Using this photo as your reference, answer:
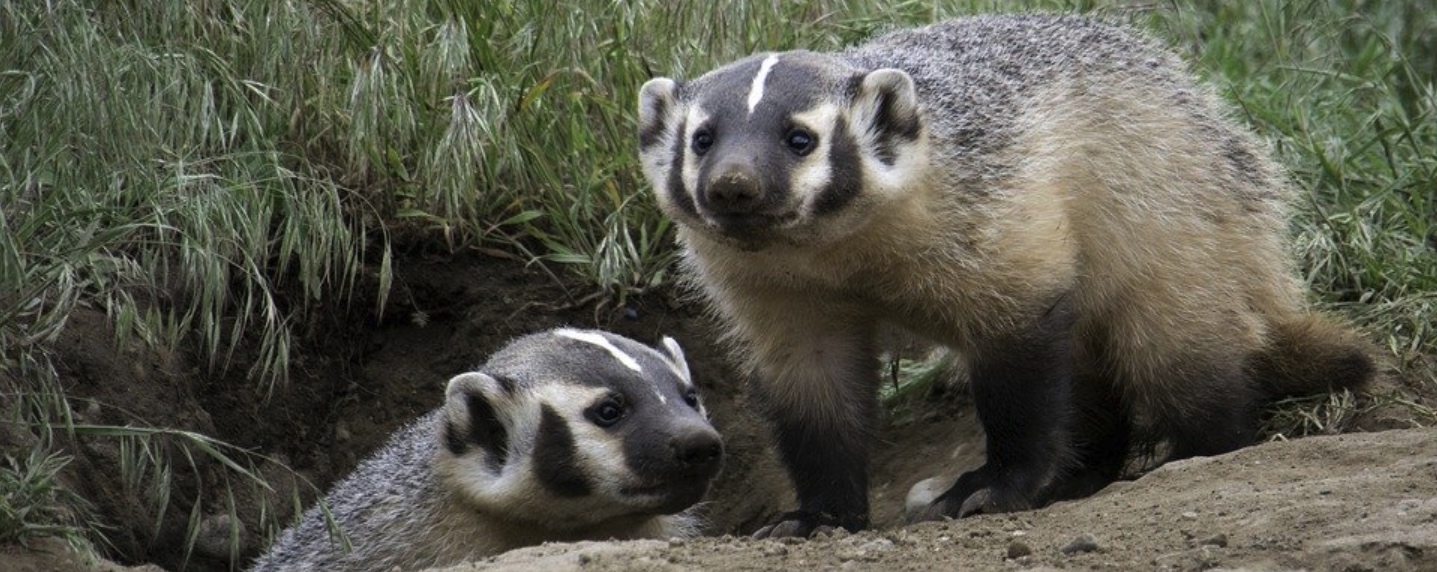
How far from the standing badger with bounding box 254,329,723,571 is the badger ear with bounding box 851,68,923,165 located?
2.82 feet

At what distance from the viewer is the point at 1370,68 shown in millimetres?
7027

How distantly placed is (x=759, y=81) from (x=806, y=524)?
3.89 ft

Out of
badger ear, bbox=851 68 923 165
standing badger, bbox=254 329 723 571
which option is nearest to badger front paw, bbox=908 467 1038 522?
standing badger, bbox=254 329 723 571

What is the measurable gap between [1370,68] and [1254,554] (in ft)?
13.3

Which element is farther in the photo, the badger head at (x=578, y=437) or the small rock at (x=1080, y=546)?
the badger head at (x=578, y=437)

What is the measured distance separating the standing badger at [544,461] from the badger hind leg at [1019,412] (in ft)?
2.35

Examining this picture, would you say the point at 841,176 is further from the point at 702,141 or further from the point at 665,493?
the point at 665,493

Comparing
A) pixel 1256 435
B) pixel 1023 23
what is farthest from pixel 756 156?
pixel 1256 435

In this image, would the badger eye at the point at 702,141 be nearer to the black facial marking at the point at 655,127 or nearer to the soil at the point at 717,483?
the black facial marking at the point at 655,127

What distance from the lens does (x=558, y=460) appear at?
15.8ft

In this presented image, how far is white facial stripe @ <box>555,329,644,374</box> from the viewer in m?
4.88

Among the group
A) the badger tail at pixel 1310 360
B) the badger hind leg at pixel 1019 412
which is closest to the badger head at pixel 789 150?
the badger hind leg at pixel 1019 412

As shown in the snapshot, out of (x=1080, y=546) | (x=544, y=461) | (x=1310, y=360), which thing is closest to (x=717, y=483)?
(x=544, y=461)

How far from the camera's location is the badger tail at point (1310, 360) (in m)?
5.21
